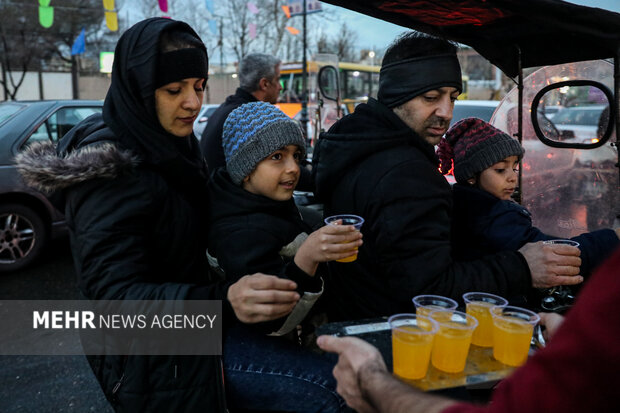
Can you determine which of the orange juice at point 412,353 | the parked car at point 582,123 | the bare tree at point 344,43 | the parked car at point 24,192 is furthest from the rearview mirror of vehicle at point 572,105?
the bare tree at point 344,43

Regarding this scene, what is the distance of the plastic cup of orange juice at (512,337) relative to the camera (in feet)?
5.23

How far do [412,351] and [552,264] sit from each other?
0.89 metres

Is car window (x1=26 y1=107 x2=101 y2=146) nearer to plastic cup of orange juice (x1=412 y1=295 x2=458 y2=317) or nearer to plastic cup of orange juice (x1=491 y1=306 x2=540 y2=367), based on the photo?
plastic cup of orange juice (x1=412 y1=295 x2=458 y2=317)

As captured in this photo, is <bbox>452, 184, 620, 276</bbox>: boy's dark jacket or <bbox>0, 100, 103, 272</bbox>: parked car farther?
<bbox>0, 100, 103, 272</bbox>: parked car

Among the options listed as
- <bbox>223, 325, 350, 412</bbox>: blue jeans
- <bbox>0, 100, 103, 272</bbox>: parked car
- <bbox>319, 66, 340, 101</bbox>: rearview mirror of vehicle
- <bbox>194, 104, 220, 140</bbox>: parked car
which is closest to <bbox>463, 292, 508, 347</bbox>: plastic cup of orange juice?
<bbox>223, 325, 350, 412</bbox>: blue jeans

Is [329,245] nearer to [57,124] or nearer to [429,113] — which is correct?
[429,113]

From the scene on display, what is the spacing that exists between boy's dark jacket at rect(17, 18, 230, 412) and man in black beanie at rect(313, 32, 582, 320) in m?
0.67

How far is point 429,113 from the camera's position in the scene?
2.32 metres

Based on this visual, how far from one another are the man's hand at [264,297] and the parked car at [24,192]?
17.4 ft

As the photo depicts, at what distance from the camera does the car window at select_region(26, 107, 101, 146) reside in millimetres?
6191

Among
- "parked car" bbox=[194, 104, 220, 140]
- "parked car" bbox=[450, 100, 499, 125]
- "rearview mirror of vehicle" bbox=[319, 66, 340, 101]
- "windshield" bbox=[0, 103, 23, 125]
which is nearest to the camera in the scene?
"windshield" bbox=[0, 103, 23, 125]

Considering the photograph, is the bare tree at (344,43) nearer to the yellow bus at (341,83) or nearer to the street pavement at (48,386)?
the yellow bus at (341,83)

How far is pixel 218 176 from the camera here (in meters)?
2.54

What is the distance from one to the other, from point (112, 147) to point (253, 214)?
2.25 feet
